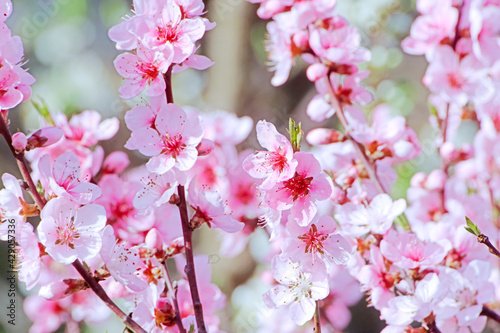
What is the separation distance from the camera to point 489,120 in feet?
4.60

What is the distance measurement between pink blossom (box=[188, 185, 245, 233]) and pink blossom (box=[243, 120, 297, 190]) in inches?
3.6

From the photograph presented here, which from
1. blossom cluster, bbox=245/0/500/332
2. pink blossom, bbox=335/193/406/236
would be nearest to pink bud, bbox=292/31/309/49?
blossom cluster, bbox=245/0/500/332

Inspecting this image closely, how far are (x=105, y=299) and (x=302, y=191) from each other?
0.29 metres

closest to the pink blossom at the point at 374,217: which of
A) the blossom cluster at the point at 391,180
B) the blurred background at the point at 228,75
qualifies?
the blossom cluster at the point at 391,180

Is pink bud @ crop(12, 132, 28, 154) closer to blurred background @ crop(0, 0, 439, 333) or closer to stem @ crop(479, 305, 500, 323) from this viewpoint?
stem @ crop(479, 305, 500, 323)

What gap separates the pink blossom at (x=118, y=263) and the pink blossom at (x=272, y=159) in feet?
0.68

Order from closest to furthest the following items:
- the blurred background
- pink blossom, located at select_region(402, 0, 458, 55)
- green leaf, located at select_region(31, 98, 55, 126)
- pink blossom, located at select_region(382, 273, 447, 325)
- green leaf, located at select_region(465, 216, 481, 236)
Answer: green leaf, located at select_region(465, 216, 481, 236) < pink blossom, located at select_region(382, 273, 447, 325) < green leaf, located at select_region(31, 98, 55, 126) < pink blossom, located at select_region(402, 0, 458, 55) < the blurred background

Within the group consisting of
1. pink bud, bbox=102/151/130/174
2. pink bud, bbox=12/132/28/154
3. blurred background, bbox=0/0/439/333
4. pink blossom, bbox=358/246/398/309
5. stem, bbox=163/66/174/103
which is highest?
stem, bbox=163/66/174/103

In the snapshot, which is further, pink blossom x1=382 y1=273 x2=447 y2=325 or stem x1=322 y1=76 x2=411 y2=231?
stem x1=322 y1=76 x2=411 y2=231

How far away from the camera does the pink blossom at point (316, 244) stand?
0.74 m

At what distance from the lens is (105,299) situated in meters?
0.73

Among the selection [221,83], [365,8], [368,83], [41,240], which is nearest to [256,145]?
[221,83]

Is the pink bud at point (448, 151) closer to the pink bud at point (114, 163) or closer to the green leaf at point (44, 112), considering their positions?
the pink bud at point (114, 163)

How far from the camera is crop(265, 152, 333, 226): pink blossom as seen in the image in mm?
714
